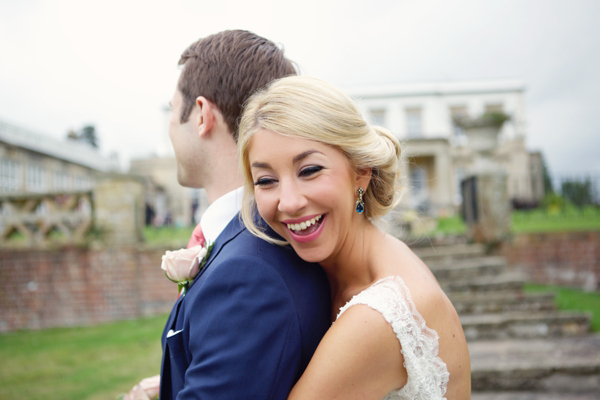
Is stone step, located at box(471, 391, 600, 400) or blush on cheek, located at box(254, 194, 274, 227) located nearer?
blush on cheek, located at box(254, 194, 274, 227)

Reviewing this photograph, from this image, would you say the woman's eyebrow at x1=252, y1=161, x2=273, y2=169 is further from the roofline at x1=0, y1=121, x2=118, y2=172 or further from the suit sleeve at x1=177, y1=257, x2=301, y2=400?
the roofline at x1=0, y1=121, x2=118, y2=172

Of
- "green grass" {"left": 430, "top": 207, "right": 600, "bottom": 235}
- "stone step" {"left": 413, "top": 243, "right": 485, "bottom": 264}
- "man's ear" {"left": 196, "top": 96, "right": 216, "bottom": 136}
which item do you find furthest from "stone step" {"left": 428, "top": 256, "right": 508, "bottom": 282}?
"man's ear" {"left": 196, "top": 96, "right": 216, "bottom": 136}

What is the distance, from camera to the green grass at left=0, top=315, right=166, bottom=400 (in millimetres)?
4969

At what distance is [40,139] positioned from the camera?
27391mm

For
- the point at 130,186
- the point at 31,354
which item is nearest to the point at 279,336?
the point at 31,354

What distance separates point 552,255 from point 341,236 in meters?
8.10

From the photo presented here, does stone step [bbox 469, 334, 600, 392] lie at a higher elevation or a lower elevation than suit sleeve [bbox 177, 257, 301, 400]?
lower

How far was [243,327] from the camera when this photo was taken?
1.21 meters

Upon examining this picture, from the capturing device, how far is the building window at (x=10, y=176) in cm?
2374

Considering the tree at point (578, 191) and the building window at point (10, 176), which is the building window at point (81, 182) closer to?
the building window at point (10, 176)

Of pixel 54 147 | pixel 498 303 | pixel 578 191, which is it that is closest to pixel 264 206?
pixel 498 303

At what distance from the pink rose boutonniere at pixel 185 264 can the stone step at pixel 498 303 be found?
16.4ft

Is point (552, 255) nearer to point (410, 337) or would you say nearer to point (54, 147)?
point (410, 337)

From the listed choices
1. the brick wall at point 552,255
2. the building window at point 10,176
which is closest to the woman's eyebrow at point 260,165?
the brick wall at point 552,255
